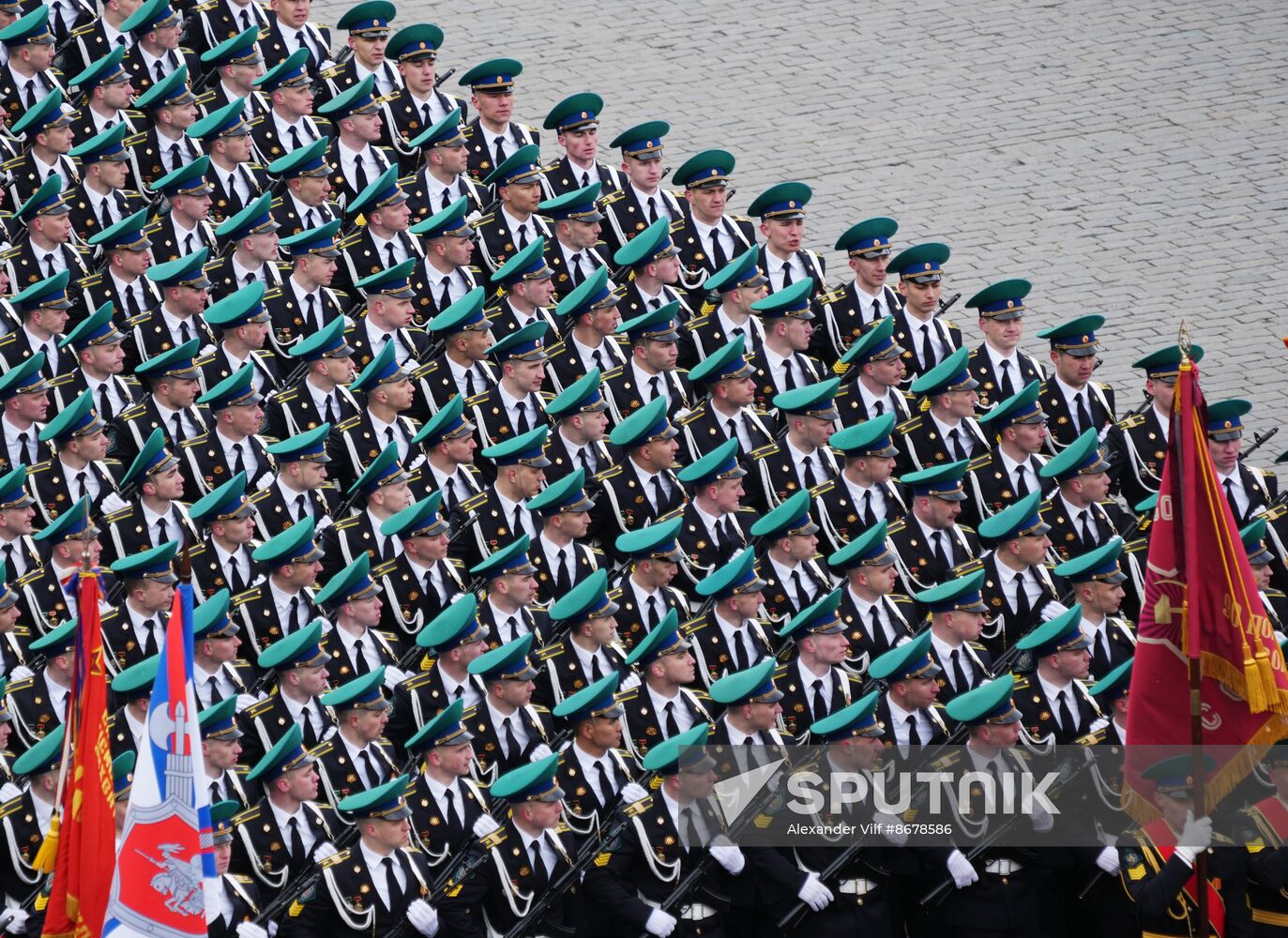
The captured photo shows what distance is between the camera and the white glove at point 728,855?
14.2 meters

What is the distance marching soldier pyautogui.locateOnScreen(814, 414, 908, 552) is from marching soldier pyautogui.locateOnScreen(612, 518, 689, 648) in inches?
47.9

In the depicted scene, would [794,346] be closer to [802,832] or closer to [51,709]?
[802,832]

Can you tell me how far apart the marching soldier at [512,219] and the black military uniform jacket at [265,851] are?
5043 mm

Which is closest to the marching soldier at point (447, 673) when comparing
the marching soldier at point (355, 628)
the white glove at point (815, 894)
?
the marching soldier at point (355, 628)

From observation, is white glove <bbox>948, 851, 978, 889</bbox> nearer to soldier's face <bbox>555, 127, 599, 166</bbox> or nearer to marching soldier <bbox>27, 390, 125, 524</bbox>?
marching soldier <bbox>27, 390, 125, 524</bbox>

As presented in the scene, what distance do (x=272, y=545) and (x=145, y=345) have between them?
8.51ft

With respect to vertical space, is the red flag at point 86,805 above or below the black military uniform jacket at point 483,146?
above

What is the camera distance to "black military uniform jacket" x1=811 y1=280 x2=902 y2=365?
1794 centimetres

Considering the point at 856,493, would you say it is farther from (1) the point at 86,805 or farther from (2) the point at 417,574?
(1) the point at 86,805

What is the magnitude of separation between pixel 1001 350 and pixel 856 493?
1749mm

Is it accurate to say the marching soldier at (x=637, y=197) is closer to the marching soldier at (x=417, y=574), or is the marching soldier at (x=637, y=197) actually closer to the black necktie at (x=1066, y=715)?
the marching soldier at (x=417, y=574)

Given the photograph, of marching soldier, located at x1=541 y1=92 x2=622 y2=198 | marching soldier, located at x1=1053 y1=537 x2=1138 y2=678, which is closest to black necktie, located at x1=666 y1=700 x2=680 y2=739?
marching soldier, located at x1=1053 y1=537 x2=1138 y2=678

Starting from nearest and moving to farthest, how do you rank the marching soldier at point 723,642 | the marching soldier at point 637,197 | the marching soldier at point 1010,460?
the marching soldier at point 723,642 → the marching soldier at point 1010,460 → the marching soldier at point 637,197

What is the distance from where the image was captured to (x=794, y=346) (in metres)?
17.4
